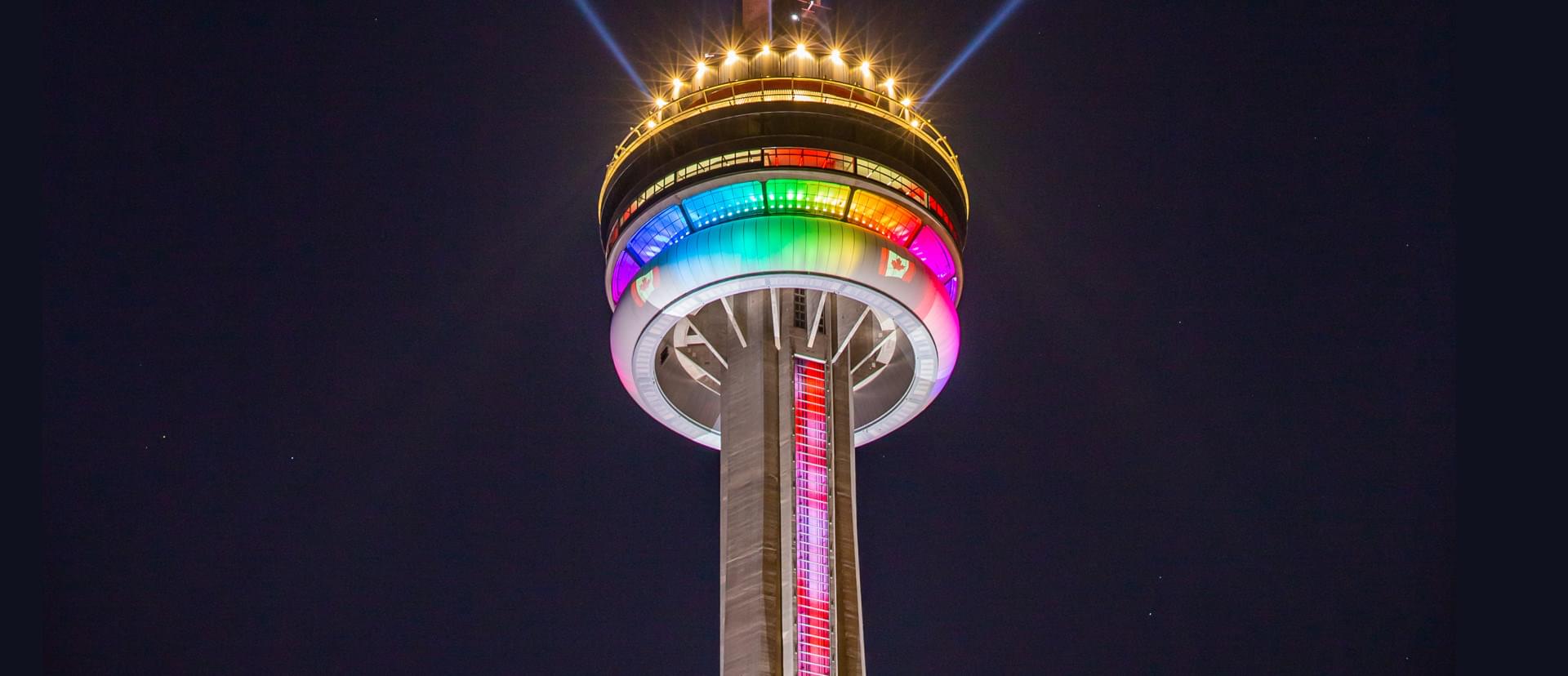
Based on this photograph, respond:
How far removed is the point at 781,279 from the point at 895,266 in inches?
210

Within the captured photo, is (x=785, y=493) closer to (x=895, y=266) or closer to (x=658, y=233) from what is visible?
(x=895, y=266)

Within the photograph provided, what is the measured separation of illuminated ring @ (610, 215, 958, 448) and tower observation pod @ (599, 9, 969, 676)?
83mm

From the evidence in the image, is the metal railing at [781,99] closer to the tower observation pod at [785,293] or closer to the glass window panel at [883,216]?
the tower observation pod at [785,293]

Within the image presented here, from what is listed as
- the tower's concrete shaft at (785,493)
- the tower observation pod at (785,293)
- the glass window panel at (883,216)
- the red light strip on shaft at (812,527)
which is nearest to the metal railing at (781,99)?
the tower observation pod at (785,293)

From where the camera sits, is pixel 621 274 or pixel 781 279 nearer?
pixel 781 279

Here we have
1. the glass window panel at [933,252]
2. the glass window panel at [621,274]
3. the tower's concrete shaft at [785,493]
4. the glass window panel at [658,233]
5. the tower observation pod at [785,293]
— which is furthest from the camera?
the glass window panel at [621,274]

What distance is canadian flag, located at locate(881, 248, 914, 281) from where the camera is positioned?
302 ft

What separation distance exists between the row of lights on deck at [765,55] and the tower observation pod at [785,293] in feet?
0.39

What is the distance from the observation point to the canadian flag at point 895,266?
92.1 meters

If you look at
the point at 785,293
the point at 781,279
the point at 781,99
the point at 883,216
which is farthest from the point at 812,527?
the point at 781,99

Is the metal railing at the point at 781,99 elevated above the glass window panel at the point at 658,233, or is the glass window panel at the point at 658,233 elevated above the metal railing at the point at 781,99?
the metal railing at the point at 781,99

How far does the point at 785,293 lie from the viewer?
319 ft

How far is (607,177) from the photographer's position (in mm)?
99750

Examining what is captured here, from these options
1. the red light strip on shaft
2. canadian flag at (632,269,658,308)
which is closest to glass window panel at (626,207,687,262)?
canadian flag at (632,269,658,308)
